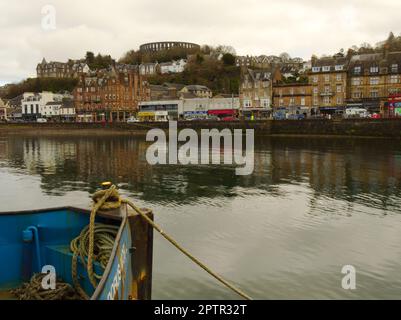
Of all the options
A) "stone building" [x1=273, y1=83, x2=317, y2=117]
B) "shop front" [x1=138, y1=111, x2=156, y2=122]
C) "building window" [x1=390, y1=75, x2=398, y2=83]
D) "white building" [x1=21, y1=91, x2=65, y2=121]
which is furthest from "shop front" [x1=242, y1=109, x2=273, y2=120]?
"white building" [x1=21, y1=91, x2=65, y2=121]

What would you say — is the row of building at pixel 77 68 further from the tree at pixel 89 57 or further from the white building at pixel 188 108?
the white building at pixel 188 108

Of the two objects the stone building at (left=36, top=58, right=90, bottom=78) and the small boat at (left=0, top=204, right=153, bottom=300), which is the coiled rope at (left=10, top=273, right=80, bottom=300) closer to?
the small boat at (left=0, top=204, right=153, bottom=300)

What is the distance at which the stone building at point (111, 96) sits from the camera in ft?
362

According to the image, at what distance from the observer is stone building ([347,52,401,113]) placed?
7512cm

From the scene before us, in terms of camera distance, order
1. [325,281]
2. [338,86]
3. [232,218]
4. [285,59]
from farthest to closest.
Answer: [285,59] < [338,86] < [232,218] < [325,281]

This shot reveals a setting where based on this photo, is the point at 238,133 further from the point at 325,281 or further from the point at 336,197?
the point at 325,281

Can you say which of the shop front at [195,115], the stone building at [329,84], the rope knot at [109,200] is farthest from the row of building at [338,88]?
the rope knot at [109,200]

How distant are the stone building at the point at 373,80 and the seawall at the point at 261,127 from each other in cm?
1529

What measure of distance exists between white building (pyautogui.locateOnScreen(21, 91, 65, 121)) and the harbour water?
300 ft

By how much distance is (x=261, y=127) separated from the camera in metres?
72.9

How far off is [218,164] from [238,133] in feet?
125

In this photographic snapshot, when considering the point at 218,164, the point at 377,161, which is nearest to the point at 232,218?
the point at 218,164

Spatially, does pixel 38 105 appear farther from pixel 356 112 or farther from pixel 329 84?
pixel 356 112
